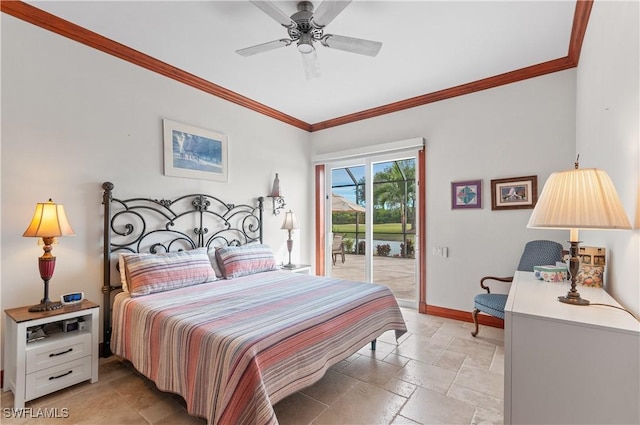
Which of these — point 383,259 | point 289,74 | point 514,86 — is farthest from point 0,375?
point 514,86

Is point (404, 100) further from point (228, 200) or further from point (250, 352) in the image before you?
point (250, 352)

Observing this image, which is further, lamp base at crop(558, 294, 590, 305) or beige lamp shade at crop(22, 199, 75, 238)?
beige lamp shade at crop(22, 199, 75, 238)

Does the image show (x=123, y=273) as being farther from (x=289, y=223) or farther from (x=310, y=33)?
(x=310, y=33)

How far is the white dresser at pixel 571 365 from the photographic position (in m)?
1.08

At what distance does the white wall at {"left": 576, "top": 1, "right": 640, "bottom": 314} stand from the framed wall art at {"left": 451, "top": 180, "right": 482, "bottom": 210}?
1242 millimetres

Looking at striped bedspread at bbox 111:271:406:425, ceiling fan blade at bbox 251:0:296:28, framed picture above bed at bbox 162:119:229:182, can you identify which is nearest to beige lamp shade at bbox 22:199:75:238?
striped bedspread at bbox 111:271:406:425

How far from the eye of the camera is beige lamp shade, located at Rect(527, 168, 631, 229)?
1.23 m

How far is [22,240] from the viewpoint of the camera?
222cm

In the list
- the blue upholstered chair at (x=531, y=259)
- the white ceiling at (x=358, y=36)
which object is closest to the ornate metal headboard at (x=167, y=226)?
the white ceiling at (x=358, y=36)

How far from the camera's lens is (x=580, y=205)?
1.29 metres

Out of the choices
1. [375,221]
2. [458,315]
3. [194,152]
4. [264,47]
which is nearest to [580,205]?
[264,47]

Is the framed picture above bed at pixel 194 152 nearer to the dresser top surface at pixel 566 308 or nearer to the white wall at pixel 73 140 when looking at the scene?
the white wall at pixel 73 140

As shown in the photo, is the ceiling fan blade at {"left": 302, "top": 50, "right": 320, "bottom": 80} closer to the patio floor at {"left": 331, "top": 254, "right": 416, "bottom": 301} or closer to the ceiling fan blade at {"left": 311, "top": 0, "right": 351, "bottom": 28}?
the ceiling fan blade at {"left": 311, "top": 0, "right": 351, "bottom": 28}

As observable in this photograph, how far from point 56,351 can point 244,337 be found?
61.0 inches
